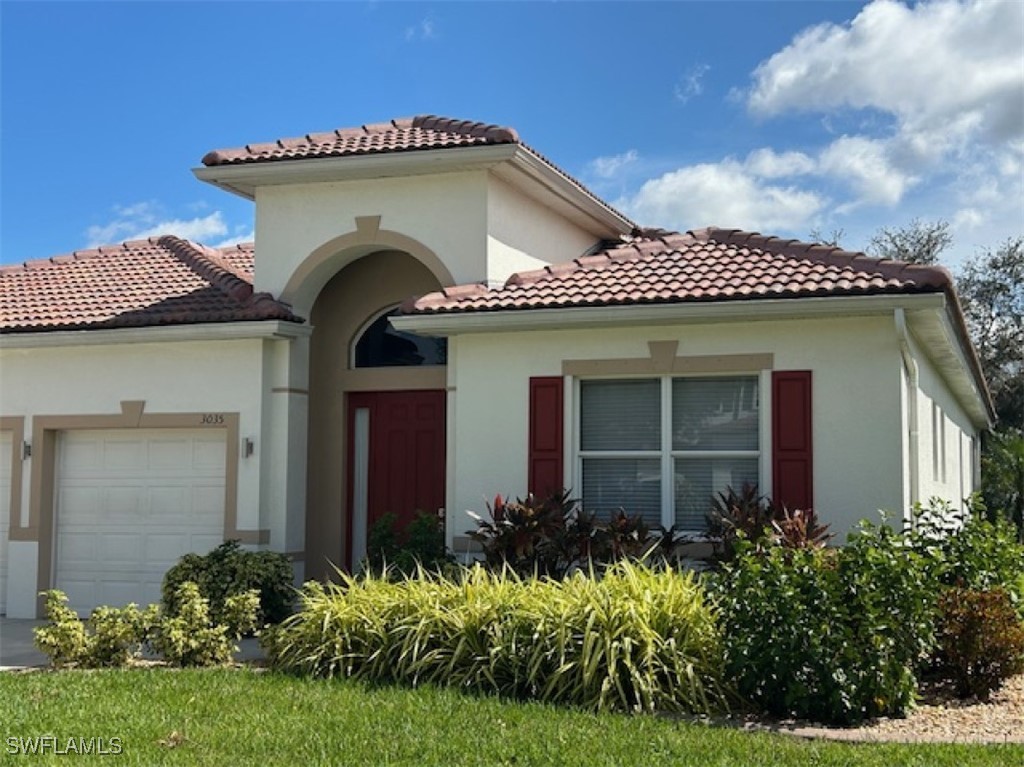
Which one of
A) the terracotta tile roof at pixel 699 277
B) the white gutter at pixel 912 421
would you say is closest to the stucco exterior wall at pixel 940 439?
the white gutter at pixel 912 421

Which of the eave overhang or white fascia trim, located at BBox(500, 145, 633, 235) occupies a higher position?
white fascia trim, located at BBox(500, 145, 633, 235)

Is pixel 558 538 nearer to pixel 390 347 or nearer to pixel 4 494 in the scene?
pixel 390 347

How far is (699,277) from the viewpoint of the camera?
12828 millimetres

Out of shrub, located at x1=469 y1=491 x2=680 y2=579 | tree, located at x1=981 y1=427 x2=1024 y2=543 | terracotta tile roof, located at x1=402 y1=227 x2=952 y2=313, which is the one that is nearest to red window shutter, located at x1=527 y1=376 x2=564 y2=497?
shrub, located at x1=469 y1=491 x2=680 y2=579

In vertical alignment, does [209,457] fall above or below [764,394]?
below

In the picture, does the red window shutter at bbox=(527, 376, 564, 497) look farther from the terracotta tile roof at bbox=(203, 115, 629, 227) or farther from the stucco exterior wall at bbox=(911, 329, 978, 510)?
the stucco exterior wall at bbox=(911, 329, 978, 510)

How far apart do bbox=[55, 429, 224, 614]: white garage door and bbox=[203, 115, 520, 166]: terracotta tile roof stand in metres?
3.42

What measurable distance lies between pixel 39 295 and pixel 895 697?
41.1 ft

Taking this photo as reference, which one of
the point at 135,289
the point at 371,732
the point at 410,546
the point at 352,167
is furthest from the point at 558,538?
the point at 135,289

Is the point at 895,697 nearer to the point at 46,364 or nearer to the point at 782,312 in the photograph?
the point at 782,312

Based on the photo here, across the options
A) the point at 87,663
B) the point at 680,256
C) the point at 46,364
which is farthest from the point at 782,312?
the point at 46,364

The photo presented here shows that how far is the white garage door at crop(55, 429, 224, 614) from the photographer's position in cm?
1492

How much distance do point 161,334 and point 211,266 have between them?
2272mm

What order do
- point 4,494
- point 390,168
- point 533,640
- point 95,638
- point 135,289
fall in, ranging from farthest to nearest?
point 135,289
point 4,494
point 390,168
point 95,638
point 533,640
